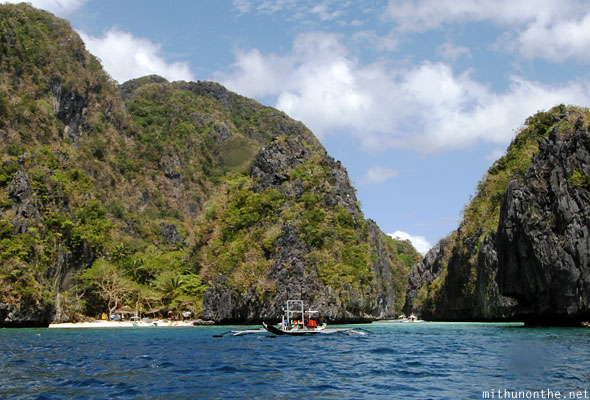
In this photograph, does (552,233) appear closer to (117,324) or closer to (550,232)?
(550,232)

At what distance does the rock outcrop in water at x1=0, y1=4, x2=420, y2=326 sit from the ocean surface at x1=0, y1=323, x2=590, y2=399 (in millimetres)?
39267

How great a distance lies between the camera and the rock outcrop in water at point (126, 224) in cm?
6469

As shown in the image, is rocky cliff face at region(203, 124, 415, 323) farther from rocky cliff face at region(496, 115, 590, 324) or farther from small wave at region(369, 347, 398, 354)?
small wave at region(369, 347, 398, 354)

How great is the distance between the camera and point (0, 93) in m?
88.9

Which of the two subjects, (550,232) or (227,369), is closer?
(227,369)

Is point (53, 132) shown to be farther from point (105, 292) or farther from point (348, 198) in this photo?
point (348, 198)

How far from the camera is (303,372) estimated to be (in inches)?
738

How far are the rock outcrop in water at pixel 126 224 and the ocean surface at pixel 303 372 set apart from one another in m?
39.3

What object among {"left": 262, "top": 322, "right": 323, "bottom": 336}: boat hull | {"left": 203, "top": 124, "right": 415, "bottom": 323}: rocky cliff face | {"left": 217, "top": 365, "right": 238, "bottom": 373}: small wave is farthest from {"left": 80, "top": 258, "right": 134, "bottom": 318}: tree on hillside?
{"left": 217, "top": 365, "right": 238, "bottom": 373}: small wave

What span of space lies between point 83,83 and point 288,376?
119m

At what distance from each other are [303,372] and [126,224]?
94.1 meters

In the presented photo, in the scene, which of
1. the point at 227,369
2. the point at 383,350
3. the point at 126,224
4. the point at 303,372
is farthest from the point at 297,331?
the point at 126,224

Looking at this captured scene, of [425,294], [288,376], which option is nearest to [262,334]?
[288,376]

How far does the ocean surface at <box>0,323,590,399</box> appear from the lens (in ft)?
46.5
